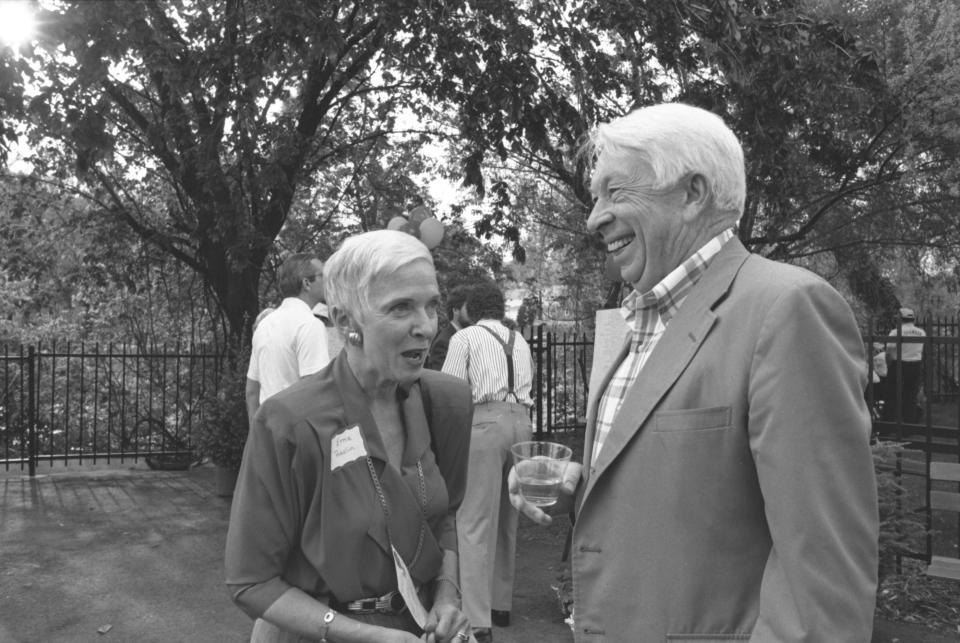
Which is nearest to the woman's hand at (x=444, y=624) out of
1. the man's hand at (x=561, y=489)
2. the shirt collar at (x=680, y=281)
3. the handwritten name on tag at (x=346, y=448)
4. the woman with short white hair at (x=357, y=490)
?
the woman with short white hair at (x=357, y=490)

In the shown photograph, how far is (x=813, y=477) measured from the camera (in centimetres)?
120

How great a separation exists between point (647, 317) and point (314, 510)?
0.83 m

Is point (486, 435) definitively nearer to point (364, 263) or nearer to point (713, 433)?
point (364, 263)

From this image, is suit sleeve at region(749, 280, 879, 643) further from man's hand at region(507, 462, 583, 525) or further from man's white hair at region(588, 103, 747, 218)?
man's hand at region(507, 462, 583, 525)

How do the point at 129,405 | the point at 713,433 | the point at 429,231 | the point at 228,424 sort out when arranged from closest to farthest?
the point at 713,433 → the point at 429,231 → the point at 228,424 → the point at 129,405

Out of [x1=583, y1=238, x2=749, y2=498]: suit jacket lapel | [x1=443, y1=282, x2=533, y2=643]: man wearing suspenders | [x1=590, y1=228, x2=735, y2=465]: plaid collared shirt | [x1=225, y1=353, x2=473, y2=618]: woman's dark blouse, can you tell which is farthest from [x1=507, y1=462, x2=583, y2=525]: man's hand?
[x1=443, y1=282, x2=533, y2=643]: man wearing suspenders

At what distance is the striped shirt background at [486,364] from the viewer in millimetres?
4605

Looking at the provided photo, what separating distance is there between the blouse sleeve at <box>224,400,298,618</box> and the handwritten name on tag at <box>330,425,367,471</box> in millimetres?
90

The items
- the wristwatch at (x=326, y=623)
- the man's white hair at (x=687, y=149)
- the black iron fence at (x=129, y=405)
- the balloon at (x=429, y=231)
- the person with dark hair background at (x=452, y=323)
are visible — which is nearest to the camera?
the man's white hair at (x=687, y=149)

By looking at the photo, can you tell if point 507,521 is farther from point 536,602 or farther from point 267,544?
point 267,544

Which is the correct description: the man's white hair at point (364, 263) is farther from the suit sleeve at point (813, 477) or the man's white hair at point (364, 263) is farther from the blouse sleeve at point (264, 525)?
the suit sleeve at point (813, 477)

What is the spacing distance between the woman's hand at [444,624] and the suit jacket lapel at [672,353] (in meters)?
0.55

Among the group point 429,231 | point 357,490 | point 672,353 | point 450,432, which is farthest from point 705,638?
point 429,231

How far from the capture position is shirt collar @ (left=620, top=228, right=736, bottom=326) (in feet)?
4.99
